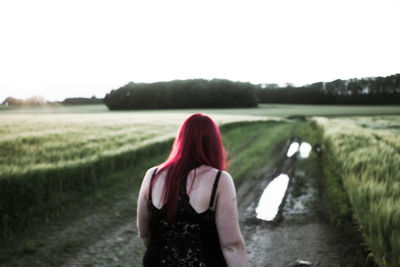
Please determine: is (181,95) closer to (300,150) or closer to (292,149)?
(292,149)

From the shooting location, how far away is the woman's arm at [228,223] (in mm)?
1719

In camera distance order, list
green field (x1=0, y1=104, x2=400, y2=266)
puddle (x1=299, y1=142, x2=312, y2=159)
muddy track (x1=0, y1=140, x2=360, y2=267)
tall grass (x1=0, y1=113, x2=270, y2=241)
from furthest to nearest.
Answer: puddle (x1=299, y1=142, x2=312, y2=159) < tall grass (x1=0, y1=113, x2=270, y2=241) < muddy track (x1=0, y1=140, x2=360, y2=267) < green field (x1=0, y1=104, x2=400, y2=266)

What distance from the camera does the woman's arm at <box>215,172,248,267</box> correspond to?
1.72 m

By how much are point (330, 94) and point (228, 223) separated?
79998mm

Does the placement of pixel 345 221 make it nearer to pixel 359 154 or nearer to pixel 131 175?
pixel 359 154

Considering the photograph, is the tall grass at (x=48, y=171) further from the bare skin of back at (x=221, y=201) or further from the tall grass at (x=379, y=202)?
the tall grass at (x=379, y=202)

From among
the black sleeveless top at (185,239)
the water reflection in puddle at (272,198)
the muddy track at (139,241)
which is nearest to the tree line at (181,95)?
the water reflection in puddle at (272,198)

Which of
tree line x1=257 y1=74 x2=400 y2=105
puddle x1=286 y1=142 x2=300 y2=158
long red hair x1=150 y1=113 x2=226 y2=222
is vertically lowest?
puddle x1=286 y1=142 x2=300 y2=158

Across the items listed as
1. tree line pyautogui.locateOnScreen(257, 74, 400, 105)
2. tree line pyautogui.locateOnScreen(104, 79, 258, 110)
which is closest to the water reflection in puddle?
tree line pyautogui.locateOnScreen(257, 74, 400, 105)

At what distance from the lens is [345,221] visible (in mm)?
4648

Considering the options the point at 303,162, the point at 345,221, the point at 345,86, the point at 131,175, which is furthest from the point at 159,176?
the point at 345,86

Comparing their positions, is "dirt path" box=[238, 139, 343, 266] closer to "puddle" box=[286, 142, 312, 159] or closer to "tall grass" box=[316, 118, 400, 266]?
"tall grass" box=[316, 118, 400, 266]

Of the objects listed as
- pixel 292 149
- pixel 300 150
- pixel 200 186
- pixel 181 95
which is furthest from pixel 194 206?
pixel 181 95

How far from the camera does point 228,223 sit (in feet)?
5.73
